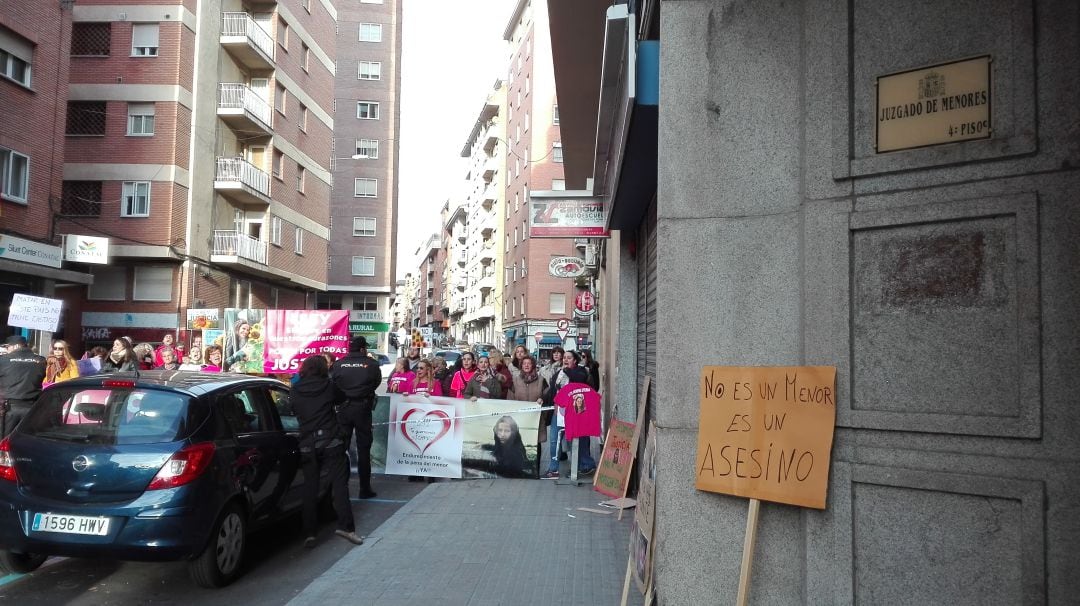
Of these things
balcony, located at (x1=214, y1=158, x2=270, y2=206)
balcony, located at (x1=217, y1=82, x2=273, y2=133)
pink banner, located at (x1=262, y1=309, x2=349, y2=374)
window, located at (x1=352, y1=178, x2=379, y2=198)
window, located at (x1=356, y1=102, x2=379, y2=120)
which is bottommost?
pink banner, located at (x1=262, y1=309, x2=349, y2=374)

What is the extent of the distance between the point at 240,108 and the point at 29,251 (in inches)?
489

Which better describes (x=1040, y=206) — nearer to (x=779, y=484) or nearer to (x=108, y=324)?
(x=779, y=484)

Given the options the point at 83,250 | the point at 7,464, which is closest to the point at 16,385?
the point at 7,464

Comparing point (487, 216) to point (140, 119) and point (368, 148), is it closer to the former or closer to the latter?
point (368, 148)

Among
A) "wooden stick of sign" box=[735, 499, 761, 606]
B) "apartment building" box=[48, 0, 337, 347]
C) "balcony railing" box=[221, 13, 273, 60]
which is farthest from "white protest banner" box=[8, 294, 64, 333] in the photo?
"balcony railing" box=[221, 13, 273, 60]

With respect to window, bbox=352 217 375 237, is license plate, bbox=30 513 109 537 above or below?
below

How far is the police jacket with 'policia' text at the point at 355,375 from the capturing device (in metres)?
9.23

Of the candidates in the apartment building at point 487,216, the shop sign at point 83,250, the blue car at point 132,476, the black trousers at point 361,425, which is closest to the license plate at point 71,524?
the blue car at point 132,476

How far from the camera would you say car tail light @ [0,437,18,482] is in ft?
19.9

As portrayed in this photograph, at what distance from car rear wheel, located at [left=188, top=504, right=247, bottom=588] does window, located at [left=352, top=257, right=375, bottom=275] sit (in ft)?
158

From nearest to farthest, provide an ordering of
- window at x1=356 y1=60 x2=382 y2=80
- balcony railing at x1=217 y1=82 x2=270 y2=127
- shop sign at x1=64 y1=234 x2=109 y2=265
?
shop sign at x1=64 y1=234 x2=109 y2=265 → balcony railing at x1=217 y1=82 x2=270 y2=127 → window at x1=356 y1=60 x2=382 y2=80

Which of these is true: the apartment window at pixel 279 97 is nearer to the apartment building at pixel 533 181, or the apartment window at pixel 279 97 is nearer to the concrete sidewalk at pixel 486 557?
the apartment building at pixel 533 181

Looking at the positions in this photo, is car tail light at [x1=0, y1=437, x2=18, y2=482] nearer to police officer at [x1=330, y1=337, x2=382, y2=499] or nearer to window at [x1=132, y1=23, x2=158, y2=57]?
police officer at [x1=330, y1=337, x2=382, y2=499]

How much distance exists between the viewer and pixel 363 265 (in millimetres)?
54219
